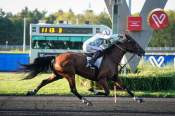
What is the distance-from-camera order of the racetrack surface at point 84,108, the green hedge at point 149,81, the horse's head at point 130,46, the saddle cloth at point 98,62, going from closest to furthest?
the racetrack surface at point 84,108, the saddle cloth at point 98,62, the horse's head at point 130,46, the green hedge at point 149,81

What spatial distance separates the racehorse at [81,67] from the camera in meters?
13.8

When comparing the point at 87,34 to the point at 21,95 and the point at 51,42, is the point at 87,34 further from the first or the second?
the point at 21,95

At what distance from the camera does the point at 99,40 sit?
16047mm

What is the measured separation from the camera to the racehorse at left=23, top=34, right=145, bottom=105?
13.8m

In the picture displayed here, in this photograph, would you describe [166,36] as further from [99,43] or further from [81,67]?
[81,67]

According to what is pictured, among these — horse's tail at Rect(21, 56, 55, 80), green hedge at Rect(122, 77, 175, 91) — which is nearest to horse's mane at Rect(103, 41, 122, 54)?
horse's tail at Rect(21, 56, 55, 80)

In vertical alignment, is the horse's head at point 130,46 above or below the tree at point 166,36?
below

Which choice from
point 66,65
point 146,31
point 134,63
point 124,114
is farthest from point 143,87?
point 124,114

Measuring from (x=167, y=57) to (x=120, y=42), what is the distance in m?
21.8

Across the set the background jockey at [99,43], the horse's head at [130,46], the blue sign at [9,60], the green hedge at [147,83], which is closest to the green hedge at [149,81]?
the green hedge at [147,83]

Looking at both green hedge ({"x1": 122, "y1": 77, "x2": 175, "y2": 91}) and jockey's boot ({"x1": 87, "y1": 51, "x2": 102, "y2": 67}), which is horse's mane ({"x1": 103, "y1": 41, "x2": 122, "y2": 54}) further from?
green hedge ({"x1": 122, "y1": 77, "x2": 175, "y2": 91})

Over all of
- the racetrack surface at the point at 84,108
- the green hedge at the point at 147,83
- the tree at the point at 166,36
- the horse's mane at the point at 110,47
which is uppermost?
the tree at the point at 166,36

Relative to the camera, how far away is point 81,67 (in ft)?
45.9

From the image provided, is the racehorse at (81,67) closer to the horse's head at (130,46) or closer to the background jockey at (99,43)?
the horse's head at (130,46)
